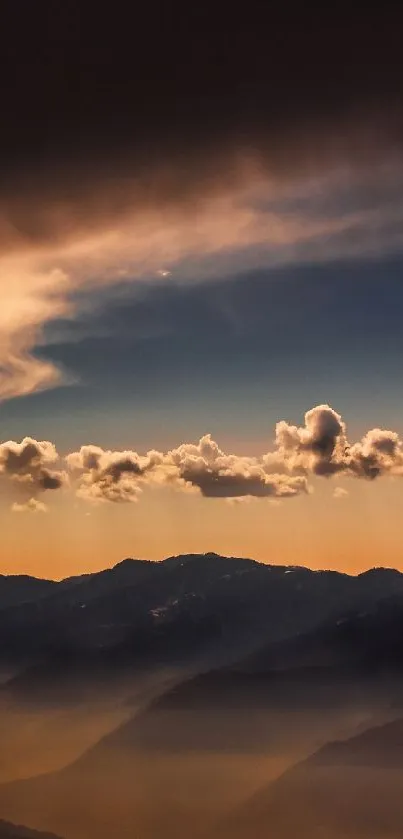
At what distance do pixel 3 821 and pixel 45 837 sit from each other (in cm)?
1923

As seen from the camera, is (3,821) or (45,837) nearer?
(45,837)

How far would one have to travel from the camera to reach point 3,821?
198875 mm

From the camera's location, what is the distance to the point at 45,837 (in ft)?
611
